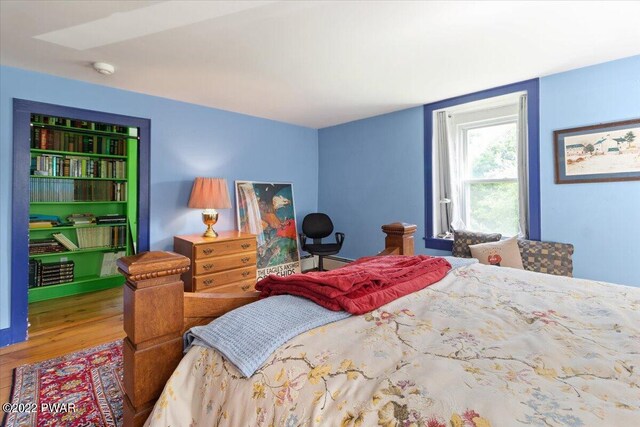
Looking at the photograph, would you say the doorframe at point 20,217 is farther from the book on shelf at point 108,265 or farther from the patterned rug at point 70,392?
the book on shelf at point 108,265

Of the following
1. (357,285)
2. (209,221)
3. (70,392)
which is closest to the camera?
(357,285)

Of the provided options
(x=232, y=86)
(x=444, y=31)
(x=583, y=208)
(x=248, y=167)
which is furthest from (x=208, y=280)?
(x=583, y=208)

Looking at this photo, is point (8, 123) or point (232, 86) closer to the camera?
point (8, 123)

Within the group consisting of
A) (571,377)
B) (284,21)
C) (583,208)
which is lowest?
(571,377)

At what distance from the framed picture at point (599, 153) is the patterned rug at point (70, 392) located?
3814mm

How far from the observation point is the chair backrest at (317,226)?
4.43m

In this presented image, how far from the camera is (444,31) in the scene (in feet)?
6.66

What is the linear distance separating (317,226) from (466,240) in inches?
80.2

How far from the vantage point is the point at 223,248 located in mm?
3166

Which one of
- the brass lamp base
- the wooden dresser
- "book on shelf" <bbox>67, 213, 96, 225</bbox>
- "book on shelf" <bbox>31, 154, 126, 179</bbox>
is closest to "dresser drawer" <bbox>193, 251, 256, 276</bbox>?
the wooden dresser

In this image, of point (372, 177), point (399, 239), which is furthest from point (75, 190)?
point (399, 239)

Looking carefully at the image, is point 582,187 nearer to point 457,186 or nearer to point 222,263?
point 457,186

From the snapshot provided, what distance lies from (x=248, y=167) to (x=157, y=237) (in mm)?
1433

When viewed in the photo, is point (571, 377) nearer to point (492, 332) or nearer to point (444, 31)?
point (492, 332)
